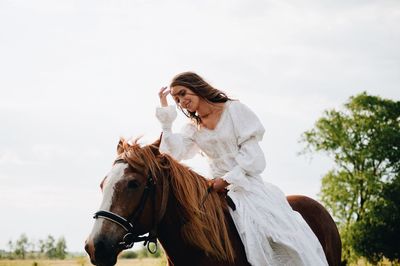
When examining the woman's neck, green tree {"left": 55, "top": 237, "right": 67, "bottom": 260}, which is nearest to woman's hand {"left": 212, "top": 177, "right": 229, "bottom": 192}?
the woman's neck

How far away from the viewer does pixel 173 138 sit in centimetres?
591

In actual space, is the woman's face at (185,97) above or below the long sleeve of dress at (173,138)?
above

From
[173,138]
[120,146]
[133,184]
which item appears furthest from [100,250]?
[173,138]

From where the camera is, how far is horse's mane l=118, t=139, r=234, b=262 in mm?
5012

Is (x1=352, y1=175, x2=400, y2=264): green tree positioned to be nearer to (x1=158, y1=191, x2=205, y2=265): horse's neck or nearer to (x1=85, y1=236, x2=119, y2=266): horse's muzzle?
(x1=158, y1=191, x2=205, y2=265): horse's neck

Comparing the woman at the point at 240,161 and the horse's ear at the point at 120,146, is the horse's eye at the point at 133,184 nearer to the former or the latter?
the horse's ear at the point at 120,146

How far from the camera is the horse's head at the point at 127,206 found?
448 cm

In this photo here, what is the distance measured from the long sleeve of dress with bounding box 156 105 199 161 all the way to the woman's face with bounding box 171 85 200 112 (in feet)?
0.50

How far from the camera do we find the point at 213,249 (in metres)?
5.09

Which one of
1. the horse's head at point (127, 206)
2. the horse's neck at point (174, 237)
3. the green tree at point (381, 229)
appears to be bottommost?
the green tree at point (381, 229)

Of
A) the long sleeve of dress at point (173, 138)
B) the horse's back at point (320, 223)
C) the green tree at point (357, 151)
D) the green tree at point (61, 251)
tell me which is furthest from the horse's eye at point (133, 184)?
the green tree at point (357, 151)

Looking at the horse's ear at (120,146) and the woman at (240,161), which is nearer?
the horse's ear at (120,146)

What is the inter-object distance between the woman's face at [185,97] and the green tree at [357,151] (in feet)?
97.5

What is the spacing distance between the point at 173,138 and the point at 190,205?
1029 millimetres
